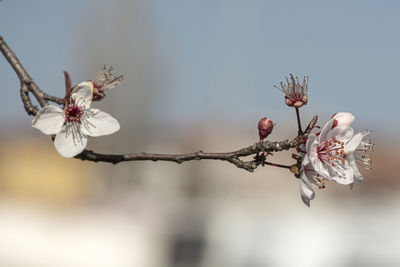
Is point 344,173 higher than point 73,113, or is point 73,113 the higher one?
point 73,113

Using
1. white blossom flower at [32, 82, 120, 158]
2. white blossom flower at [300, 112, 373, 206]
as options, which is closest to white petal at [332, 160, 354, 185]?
white blossom flower at [300, 112, 373, 206]

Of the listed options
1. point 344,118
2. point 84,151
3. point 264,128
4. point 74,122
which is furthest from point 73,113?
point 344,118

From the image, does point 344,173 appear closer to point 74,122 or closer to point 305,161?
point 305,161

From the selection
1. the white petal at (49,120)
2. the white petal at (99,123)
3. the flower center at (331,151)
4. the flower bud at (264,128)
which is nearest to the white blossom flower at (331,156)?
the flower center at (331,151)

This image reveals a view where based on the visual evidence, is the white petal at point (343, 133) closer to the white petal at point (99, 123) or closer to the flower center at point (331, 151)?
the flower center at point (331, 151)

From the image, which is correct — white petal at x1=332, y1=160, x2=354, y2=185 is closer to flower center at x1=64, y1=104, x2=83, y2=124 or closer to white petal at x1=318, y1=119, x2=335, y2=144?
white petal at x1=318, y1=119, x2=335, y2=144

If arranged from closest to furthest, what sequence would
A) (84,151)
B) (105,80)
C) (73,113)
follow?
(84,151), (73,113), (105,80)

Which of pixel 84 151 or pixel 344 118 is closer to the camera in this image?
pixel 84 151

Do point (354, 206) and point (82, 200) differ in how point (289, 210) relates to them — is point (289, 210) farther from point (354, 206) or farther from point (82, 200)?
point (82, 200)
